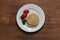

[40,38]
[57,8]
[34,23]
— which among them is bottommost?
[40,38]

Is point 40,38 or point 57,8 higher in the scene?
point 57,8

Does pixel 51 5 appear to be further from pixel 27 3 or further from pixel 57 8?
pixel 27 3

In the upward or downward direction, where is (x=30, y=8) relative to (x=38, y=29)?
upward

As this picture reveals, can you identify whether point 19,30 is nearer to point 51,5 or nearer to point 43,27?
point 43,27

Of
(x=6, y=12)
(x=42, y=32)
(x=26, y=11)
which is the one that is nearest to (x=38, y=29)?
(x=42, y=32)

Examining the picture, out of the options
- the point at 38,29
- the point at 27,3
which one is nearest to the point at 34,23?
the point at 38,29

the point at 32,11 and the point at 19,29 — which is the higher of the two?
the point at 32,11
